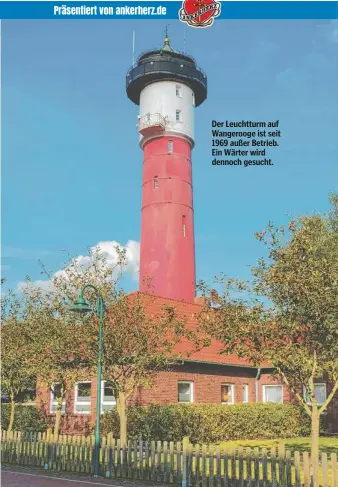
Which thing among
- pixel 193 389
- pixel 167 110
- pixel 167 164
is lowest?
pixel 193 389

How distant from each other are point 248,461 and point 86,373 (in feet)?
20.9

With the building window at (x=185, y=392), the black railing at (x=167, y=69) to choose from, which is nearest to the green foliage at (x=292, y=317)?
the building window at (x=185, y=392)

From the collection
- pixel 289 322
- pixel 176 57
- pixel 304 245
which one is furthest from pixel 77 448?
pixel 176 57

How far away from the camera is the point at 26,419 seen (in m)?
23.7

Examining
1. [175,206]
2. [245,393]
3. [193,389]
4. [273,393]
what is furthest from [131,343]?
[175,206]

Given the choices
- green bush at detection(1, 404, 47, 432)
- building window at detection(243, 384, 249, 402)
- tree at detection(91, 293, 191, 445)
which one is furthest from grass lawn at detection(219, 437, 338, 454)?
green bush at detection(1, 404, 47, 432)

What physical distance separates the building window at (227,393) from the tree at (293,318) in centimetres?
1336

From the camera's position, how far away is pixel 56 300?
16.5 metres

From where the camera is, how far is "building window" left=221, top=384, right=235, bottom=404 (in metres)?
26.0

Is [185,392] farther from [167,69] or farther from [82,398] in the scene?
[167,69]

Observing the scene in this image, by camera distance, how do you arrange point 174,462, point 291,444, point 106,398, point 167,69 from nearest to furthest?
1. point 174,462
2. point 291,444
3. point 106,398
4. point 167,69

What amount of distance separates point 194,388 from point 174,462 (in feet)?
36.6

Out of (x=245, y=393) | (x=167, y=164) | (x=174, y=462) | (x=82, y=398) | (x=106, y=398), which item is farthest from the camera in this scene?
(x=167, y=164)

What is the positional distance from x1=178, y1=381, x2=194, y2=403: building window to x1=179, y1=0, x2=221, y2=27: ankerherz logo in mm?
14992
